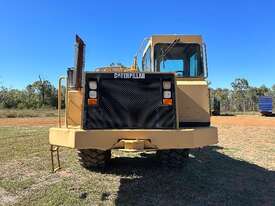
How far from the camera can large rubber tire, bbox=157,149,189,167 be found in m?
8.10

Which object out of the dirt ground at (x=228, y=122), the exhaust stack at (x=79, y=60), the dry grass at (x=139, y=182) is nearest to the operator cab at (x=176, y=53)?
the exhaust stack at (x=79, y=60)

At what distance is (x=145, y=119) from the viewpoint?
6.76 metres

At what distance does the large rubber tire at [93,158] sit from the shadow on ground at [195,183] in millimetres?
349

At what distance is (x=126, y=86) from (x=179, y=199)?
2.09m

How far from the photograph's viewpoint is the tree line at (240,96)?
58375 millimetres

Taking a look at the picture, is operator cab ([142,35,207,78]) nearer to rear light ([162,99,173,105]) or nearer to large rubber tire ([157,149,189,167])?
rear light ([162,99,173,105])

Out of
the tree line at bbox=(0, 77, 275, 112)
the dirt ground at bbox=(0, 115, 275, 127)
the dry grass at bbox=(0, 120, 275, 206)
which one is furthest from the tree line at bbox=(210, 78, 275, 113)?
the dry grass at bbox=(0, 120, 275, 206)

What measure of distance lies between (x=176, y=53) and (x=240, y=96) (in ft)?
199

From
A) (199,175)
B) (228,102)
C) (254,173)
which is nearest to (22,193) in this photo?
(199,175)

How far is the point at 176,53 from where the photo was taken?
806cm

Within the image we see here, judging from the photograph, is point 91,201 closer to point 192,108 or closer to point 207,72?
point 192,108

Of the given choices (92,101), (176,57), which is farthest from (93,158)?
(176,57)

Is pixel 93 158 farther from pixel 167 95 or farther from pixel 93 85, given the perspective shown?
pixel 167 95

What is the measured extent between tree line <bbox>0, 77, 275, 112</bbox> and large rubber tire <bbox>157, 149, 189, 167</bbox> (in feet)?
167
